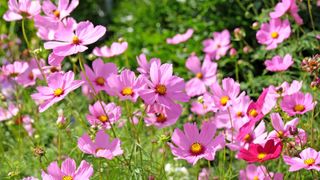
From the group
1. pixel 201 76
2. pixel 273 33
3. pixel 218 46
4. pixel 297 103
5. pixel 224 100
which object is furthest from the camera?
pixel 218 46

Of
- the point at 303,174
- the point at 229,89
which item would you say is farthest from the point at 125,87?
the point at 303,174

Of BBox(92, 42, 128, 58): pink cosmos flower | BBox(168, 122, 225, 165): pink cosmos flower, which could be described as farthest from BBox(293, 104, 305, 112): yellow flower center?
BBox(92, 42, 128, 58): pink cosmos flower

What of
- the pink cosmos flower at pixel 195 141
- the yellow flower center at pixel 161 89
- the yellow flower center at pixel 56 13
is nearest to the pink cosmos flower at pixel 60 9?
the yellow flower center at pixel 56 13

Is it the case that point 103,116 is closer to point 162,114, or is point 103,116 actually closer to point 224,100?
point 162,114

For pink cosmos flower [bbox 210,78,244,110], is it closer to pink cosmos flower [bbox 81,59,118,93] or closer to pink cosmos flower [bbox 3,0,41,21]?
pink cosmos flower [bbox 81,59,118,93]

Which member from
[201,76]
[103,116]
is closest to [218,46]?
[201,76]
